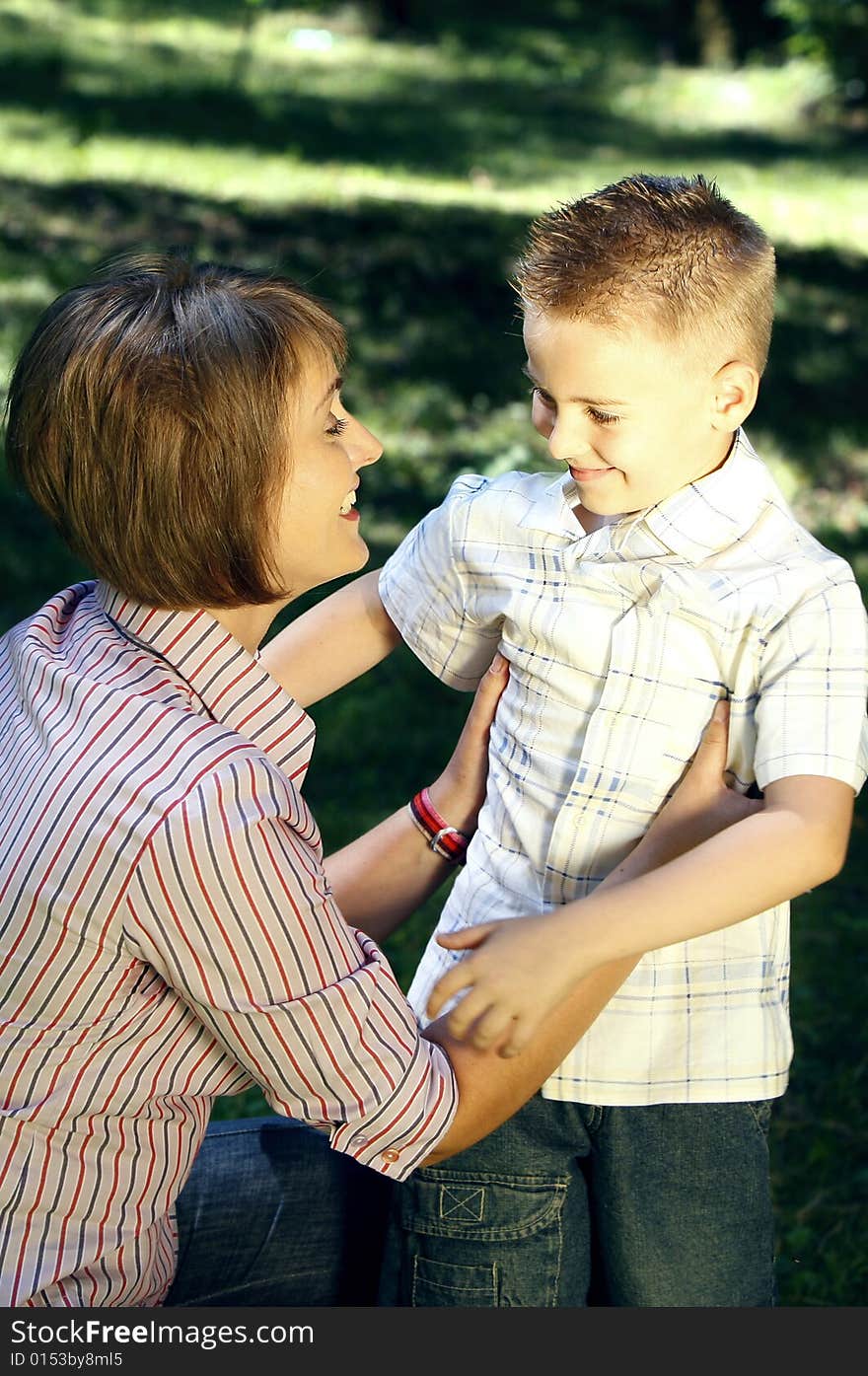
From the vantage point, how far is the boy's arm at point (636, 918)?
1.99 m

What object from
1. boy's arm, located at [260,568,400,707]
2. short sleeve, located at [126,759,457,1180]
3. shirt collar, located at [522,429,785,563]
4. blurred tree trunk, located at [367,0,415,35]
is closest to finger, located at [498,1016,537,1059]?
short sleeve, located at [126,759,457,1180]

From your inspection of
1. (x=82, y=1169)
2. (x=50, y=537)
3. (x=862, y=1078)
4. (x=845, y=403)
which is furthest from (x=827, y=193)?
(x=82, y=1169)

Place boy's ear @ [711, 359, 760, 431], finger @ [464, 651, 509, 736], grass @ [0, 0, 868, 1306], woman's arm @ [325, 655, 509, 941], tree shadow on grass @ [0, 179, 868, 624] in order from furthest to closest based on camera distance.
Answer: tree shadow on grass @ [0, 179, 868, 624] < grass @ [0, 0, 868, 1306] < woman's arm @ [325, 655, 509, 941] < finger @ [464, 651, 509, 736] < boy's ear @ [711, 359, 760, 431]

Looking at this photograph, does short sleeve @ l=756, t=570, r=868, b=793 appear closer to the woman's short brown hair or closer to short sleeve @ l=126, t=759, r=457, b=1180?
short sleeve @ l=126, t=759, r=457, b=1180

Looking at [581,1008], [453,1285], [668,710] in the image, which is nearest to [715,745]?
[668,710]

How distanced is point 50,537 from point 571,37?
14.8 metres

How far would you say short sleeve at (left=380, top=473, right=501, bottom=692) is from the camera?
248 cm

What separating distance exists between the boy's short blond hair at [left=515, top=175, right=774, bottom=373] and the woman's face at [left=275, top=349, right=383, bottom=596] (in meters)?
0.32

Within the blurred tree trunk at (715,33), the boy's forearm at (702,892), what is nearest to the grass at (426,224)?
the blurred tree trunk at (715,33)

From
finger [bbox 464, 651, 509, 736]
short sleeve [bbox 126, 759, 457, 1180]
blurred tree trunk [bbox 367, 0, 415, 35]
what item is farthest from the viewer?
blurred tree trunk [bbox 367, 0, 415, 35]

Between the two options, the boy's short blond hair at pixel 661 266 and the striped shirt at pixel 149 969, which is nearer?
the striped shirt at pixel 149 969

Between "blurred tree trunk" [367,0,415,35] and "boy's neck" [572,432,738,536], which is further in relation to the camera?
"blurred tree trunk" [367,0,415,35]

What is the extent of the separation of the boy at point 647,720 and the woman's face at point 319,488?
10.3 inches

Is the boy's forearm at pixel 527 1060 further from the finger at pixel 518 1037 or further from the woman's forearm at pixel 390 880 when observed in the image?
the woman's forearm at pixel 390 880
